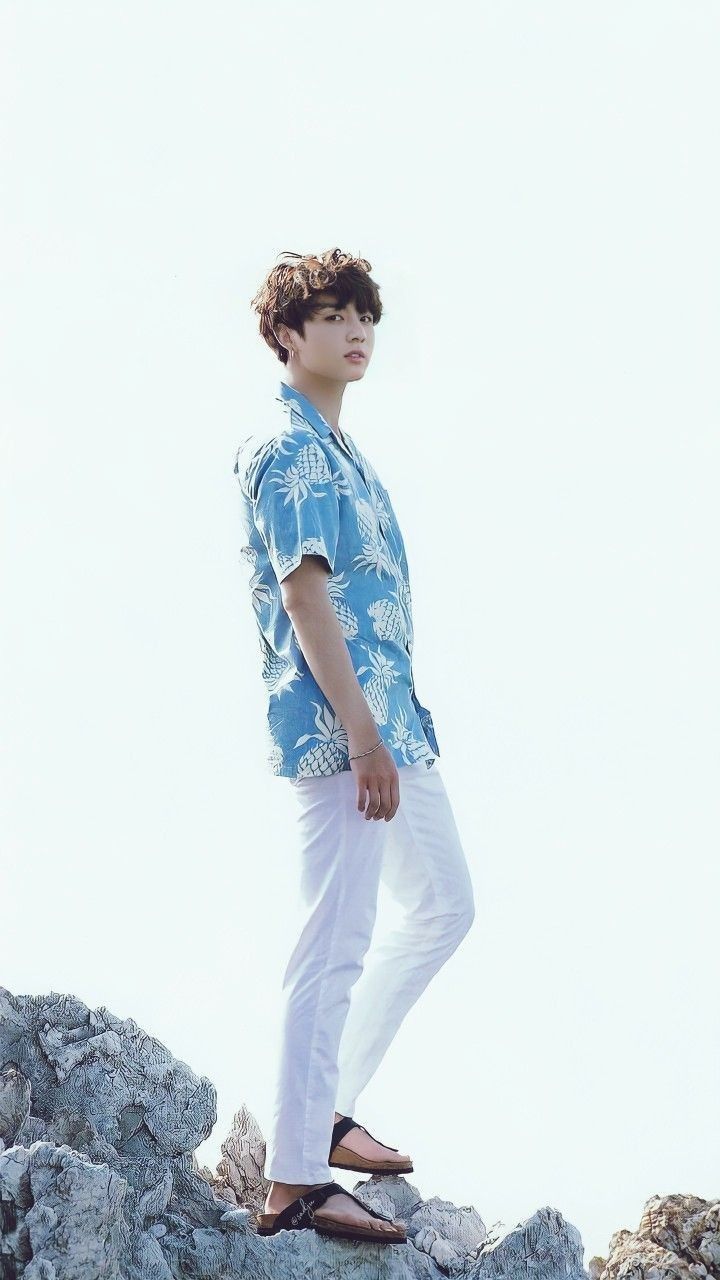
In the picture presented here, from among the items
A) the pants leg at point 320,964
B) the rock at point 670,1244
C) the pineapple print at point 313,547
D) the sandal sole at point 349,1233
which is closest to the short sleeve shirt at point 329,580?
the pineapple print at point 313,547

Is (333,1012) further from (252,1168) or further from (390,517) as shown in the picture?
(390,517)

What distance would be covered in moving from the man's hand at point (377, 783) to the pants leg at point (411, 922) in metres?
0.23

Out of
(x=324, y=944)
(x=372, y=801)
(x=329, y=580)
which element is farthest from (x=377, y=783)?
(x=329, y=580)

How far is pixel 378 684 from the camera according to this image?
3.40 m

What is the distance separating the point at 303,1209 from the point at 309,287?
224 cm

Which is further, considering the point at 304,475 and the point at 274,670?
the point at 274,670

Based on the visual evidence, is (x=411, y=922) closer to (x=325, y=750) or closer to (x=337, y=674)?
(x=325, y=750)

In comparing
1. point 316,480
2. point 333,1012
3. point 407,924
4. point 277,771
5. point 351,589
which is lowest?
point 333,1012

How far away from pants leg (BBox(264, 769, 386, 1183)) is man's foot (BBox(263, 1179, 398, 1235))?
0.04m

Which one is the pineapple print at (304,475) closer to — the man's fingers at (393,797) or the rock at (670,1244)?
the man's fingers at (393,797)

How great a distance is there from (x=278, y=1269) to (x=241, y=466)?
1.93 m

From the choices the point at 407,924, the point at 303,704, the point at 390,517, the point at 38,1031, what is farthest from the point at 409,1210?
the point at 390,517

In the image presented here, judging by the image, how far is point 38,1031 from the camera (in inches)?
139

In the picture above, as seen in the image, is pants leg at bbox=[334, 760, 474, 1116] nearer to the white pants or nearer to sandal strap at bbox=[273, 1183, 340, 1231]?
the white pants
